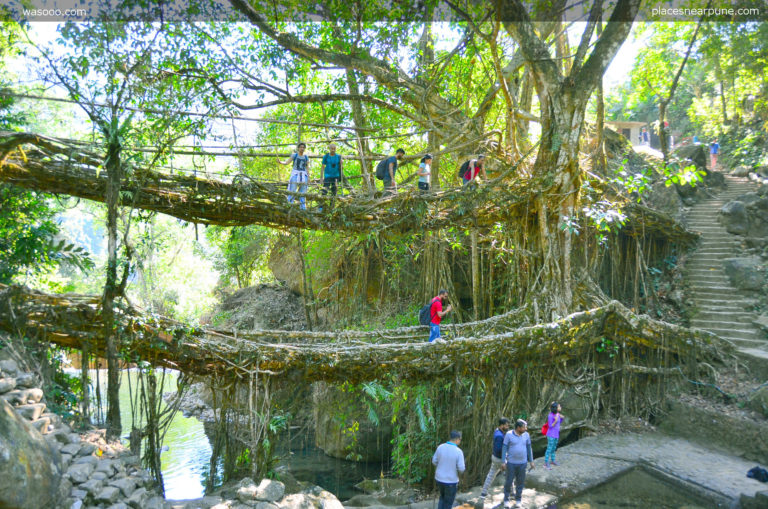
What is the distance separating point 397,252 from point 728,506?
613 cm

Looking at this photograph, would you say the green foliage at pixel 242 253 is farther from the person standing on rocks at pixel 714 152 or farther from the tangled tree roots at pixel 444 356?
the person standing on rocks at pixel 714 152

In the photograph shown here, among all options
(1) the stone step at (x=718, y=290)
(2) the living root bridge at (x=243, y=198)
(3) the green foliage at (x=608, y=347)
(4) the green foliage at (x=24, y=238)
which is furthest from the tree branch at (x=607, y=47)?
(4) the green foliage at (x=24, y=238)

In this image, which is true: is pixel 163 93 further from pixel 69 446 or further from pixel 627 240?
pixel 627 240

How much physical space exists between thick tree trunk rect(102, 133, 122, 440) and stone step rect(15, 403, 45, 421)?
590 mm

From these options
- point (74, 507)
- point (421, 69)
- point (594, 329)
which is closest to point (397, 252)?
point (421, 69)

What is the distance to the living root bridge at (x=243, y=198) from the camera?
467 cm

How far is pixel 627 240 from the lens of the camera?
31.9 feet

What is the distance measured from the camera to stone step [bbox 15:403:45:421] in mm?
3741

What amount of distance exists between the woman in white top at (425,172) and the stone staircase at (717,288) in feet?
17.8

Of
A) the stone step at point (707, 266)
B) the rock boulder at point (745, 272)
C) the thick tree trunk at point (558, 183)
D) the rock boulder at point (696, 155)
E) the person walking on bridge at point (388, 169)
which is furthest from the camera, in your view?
the rock boulder at point (696, 155)

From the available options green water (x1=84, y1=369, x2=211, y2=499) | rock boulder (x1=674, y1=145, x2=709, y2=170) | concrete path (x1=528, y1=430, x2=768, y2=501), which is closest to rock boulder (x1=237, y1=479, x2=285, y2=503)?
concrete path (x1=528, y1=430, x2=768, y2=501)

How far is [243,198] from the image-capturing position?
5441 millimetres

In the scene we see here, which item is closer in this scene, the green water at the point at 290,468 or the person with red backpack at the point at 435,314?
the person with red backpack at the point at 435,314

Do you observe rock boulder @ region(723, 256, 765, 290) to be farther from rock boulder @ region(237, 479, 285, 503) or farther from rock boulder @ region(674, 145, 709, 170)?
rock boulder @ region(237, 479, 285, 503)
